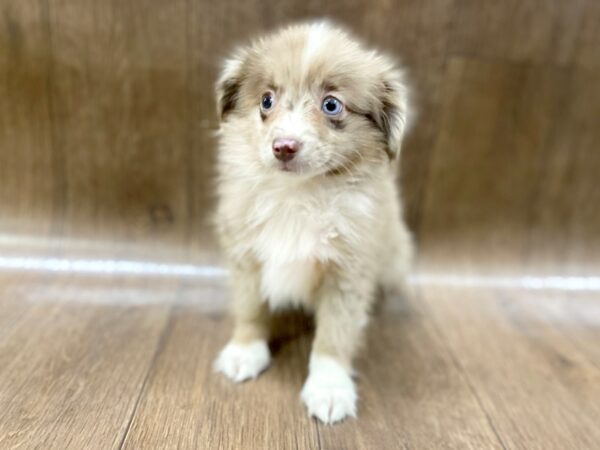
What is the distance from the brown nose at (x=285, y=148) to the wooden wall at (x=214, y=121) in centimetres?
82

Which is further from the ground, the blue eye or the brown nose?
the blue eye

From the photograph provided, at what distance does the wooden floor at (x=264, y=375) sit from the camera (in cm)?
133

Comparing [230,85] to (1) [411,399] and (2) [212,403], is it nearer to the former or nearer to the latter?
(2) [212,403]

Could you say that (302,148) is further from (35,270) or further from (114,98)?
(35,270)

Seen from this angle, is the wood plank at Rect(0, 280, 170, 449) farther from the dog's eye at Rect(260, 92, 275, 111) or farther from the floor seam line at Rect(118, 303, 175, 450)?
the dog's eye at Rect(260, 92, 275, 111)

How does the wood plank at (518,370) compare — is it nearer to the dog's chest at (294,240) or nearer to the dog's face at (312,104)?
the dog's chest at (294,240)

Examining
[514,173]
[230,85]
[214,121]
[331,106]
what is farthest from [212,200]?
[514,173]

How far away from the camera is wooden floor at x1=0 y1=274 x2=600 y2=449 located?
4.35ft

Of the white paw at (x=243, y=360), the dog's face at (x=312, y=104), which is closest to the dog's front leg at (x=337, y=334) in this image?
the white paw at (x=243, y=360)

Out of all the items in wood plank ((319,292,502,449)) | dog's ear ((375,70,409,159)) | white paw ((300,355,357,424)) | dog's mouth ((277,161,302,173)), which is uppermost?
dog's ear ((375,70,409,159))

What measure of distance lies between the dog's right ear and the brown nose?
0.34 m

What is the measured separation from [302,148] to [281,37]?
38 cm

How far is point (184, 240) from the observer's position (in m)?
2.17

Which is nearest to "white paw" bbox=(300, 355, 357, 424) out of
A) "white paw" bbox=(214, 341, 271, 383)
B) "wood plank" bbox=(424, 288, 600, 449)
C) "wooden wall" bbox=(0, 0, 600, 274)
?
"white paw" bbox=(214, 341, 271, 383)
